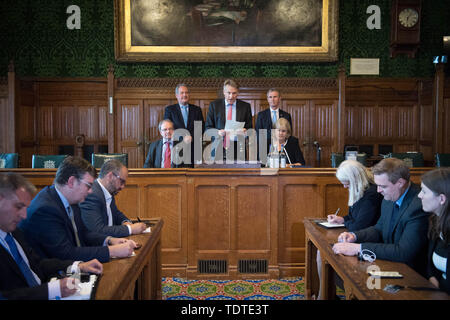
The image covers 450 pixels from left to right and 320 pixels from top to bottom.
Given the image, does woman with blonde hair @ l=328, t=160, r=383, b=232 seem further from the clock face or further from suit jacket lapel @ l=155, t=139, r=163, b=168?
the clock face

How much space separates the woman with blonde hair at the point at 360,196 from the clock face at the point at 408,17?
5.47 m

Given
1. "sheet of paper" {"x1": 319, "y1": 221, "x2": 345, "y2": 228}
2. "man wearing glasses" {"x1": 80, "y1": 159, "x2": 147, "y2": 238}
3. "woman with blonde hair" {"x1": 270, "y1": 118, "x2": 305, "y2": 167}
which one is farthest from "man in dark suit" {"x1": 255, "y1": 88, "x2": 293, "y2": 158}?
"man wearing glasses" {"x1": 80, "y1": 159, "x2": 147, "y2": 238}

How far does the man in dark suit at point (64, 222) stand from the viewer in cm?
238

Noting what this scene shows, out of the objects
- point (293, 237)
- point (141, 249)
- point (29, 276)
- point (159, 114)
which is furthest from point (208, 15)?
point (29, 276)

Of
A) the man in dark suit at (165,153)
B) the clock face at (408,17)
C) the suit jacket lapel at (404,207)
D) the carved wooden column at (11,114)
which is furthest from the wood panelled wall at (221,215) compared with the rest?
the clock face at (408,17)

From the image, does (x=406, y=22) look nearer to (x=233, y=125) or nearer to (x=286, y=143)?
(x=286, y=143)

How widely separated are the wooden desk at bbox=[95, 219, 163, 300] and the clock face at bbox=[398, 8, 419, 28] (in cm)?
636

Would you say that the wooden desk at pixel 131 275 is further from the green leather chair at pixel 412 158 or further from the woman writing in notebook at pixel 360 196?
the green leather chair at pixel 412 158

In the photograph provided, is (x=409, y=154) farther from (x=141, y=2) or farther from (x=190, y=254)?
(x=141, y=2)

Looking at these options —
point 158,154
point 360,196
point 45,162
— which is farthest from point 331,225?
point 45,162

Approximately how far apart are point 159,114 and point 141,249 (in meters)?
5.24

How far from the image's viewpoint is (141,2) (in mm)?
7438
